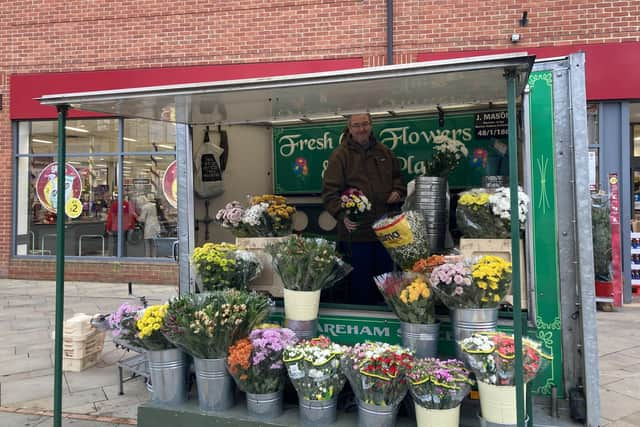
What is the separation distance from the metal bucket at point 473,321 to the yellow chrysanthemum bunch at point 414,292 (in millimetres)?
219

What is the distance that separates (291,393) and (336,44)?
22.6ft

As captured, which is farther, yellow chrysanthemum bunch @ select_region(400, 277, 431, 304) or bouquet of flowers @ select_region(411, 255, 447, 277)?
bouquet of flowers @ select_region(411, 255, 447, 277)

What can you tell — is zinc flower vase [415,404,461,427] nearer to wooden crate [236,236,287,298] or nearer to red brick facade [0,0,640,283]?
wooden crate [236,236,287,298]

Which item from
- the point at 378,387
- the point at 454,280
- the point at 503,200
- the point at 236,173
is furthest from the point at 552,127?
the point at 236,173

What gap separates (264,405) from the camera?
11.4 ft

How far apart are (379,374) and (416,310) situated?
560 mm

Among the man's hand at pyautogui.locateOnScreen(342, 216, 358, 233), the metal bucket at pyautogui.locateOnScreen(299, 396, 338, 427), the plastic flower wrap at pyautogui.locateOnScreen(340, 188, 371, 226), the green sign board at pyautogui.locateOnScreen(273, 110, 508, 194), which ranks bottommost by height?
the metal bucket at pyautogui.locateOnScreen(299, 396, 338, 427)

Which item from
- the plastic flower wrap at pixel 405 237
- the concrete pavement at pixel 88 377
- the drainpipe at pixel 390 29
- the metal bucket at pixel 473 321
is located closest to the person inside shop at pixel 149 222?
the concrete pavement at pixel 88 377

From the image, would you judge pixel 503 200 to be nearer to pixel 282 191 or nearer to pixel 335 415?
pixel 335 415

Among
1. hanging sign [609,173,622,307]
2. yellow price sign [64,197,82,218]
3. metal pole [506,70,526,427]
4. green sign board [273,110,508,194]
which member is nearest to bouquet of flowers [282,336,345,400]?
metal pole [506,70,526,427]

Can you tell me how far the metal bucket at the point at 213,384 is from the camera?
11.6 feet

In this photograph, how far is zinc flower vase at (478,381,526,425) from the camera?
303 centimetres

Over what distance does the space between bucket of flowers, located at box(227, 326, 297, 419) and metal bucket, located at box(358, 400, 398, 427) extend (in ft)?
1.92

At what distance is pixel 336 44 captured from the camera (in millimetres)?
9289
